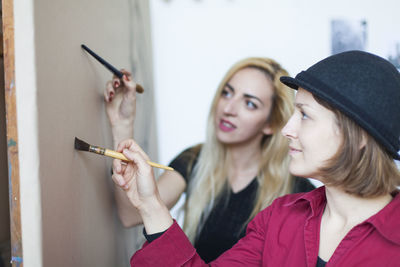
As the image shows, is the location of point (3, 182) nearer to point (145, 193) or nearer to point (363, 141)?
point (145, 193)

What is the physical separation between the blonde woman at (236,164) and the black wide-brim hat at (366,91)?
0.84m

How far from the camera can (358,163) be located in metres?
0.97

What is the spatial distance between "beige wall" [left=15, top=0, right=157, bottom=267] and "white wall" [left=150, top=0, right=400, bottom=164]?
715 millimetres

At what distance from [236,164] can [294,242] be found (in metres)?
0.86

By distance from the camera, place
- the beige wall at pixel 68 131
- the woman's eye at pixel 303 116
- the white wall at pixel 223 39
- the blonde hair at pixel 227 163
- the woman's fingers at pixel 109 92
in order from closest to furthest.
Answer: the beige wall at pixel 68 131 → the woman's eye at pixel 303 116 → the woman's fingers at pixel 109 92 → the blonde hair at pixel 227 163 → the white wall at pixel 223 39

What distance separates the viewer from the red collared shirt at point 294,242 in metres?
0.91

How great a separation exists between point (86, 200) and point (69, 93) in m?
0.33

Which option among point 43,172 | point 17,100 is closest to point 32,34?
point 17,100

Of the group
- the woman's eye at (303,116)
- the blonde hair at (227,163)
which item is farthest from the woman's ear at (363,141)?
the blonde hair at (227,163)

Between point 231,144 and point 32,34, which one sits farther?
point 231,144

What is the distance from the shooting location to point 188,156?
→ 1.92m

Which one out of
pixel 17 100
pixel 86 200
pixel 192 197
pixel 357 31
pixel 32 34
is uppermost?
pixel 357 31

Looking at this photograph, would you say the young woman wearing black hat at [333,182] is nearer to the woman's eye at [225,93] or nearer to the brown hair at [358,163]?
the brown hair at [358,163]

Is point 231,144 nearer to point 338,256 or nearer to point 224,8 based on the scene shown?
point 224,8
